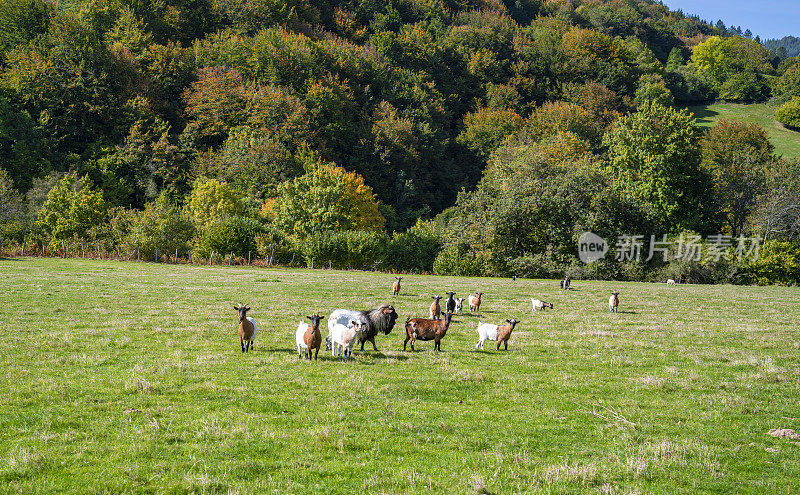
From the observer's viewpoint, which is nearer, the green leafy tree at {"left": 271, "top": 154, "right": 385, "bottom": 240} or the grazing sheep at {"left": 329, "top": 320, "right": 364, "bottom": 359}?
the grazing sheep at {"left": 329, "top": 320, "right": 364, "bottom": 359}

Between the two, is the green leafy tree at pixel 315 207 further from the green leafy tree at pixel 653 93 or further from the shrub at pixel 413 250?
the green leafy tree at pixel 653 93

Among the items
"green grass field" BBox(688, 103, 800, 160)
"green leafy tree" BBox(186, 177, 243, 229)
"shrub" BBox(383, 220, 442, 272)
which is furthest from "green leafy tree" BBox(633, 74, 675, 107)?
"green leafy tree" BBox(186, 177, 243, 229)

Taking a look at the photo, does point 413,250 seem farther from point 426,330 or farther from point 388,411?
point 388,411

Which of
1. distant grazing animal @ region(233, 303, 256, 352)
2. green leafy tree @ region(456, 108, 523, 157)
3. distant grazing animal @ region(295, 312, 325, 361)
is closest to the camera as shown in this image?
distant grazing animal @ region(295, 312, 325, 361)

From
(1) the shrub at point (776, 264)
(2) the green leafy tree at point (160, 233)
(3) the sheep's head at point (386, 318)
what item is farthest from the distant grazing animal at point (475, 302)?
(1) the shrub at point (776, 264)

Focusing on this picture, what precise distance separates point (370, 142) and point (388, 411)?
395 ft

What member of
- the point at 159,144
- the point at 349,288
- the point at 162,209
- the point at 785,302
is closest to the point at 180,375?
the point at 349,288

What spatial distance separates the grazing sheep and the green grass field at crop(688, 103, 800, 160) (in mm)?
139091

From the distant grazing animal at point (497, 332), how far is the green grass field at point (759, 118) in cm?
13386

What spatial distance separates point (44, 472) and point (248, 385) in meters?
5.33

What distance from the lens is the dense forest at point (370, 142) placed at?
72.1m

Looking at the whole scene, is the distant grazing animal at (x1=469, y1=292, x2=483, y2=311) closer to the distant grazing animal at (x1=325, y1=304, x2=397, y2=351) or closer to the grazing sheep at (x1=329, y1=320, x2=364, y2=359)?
the distant grazing animal at (x1=325, y1=304, x2=397, y2=351)

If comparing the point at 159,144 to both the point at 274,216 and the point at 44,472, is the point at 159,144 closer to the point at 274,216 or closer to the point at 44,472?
the point at 274,216

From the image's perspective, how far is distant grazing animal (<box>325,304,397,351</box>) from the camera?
18.0 meters
